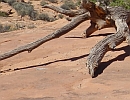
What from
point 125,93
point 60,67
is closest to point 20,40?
point 60,67

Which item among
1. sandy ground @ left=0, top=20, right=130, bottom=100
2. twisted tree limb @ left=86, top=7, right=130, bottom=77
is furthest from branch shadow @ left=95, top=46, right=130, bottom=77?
twisted tree limb @ left=86, top=7, right=130, bottom=77

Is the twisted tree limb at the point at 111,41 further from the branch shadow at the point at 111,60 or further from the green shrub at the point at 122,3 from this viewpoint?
the green shrub at the point at 122,3

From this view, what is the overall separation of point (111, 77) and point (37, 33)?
597 cm

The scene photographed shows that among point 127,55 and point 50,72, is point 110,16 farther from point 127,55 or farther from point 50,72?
point 50,72

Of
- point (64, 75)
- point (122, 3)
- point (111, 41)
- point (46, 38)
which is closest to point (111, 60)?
point (111, 41)

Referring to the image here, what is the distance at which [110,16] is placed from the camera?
826 centimetres

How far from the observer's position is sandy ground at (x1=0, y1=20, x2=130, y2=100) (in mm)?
5555

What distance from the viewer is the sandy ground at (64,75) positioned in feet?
18.2

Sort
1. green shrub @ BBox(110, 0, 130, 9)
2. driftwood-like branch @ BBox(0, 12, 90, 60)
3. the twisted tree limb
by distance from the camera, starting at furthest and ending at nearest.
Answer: green shrub @ BBox(110, 0, 130, 9) < driftwood-like branch @ BBox(0, 12, 90, 60) < the twisted tree limb

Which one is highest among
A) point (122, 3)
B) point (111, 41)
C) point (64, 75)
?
point (111, 41)

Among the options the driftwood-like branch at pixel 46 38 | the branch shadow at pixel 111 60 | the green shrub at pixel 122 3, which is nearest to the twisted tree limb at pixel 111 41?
the branch shadow at pixel 111 60

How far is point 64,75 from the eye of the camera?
22.0 ft

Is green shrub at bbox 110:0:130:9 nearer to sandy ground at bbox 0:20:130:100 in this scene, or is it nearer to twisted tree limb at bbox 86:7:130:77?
sandy ground at bbox 0:20:130:100

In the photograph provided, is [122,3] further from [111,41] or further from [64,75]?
[64,75]
